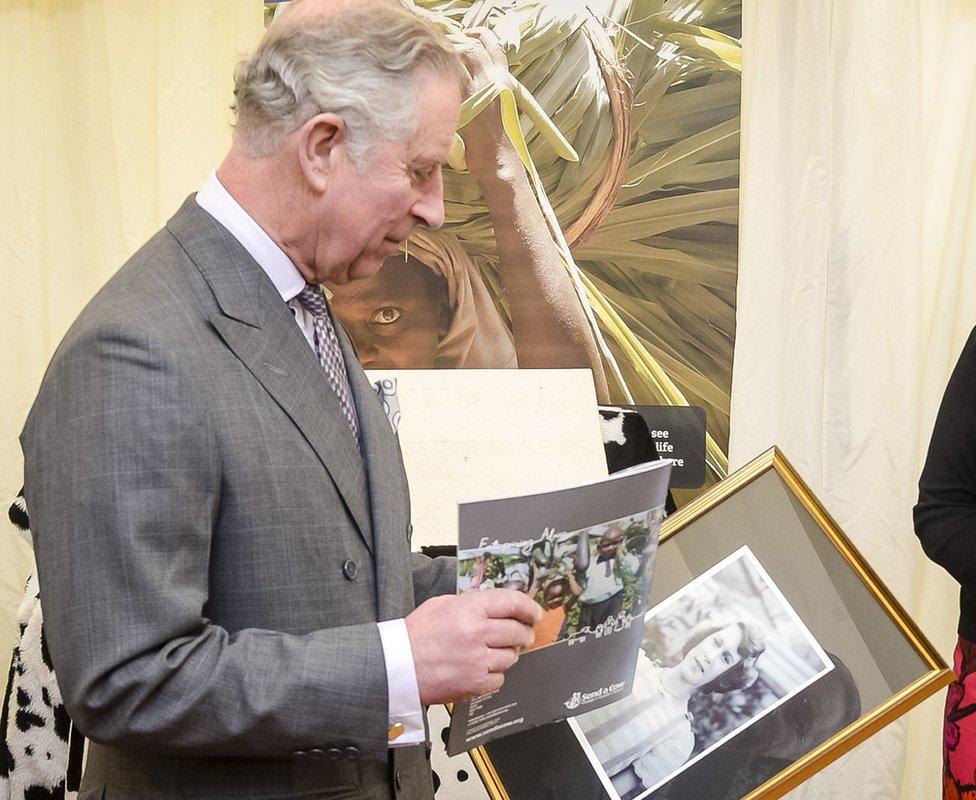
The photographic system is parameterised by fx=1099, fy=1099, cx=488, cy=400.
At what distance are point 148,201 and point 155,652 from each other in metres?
2.17

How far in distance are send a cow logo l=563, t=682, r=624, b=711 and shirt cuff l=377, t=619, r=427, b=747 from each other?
9.6 inches

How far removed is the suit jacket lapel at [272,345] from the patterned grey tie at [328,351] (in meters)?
0.06

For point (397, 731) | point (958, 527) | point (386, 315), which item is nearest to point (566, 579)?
point (397, 731)

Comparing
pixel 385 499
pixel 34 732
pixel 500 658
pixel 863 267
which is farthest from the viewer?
pixel 863 267

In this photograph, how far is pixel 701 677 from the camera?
1320mm

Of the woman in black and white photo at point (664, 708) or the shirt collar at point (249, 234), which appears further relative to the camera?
the woman in black and white photo at point (664, 708)

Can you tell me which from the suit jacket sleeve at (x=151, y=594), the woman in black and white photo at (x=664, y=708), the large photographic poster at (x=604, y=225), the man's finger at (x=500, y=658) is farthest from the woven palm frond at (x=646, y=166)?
the suit jacket sleeve at (x=151, y=594)

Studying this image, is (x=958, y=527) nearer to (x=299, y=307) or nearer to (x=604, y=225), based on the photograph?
(x=299, y=307)

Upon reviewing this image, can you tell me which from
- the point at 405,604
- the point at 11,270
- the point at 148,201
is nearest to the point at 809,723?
the point at 405,604

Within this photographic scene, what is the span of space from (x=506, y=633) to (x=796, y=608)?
0.51 meters

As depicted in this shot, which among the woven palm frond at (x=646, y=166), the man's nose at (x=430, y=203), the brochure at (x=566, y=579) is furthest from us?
the woven palm frond at (x=646, y=166)

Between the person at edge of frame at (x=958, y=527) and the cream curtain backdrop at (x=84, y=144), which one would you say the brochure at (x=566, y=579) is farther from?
the cream curtain backdrop at (x=84, y=144)

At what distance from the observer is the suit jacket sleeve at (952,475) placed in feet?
5.33

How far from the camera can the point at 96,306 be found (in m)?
0.97
